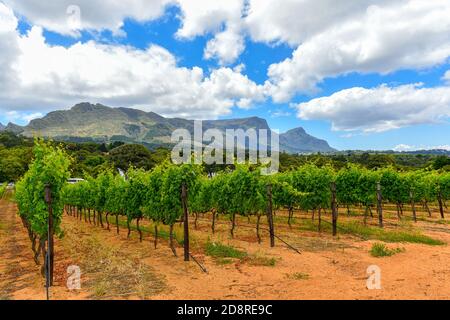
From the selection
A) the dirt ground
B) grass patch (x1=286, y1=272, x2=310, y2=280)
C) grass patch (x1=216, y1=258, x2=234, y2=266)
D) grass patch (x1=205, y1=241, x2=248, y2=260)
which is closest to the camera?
the dirt ground

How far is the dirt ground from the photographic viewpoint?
31.0ft

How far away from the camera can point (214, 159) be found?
8644cm

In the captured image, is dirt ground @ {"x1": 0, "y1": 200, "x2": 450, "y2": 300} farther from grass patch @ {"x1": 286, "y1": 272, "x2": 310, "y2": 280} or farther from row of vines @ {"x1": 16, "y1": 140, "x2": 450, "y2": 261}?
row of vines @ {"x1": 16, "y1": 140, "x2": 450, "y2": 261}

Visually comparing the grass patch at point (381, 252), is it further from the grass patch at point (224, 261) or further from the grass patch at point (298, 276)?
the grass patch at point (224, 261)

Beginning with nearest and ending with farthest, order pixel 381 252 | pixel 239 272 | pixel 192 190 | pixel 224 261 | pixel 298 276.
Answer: pixel 298 276 → pixel 239 272 → pixel 224 261 → pixel 381 252 → pixel 192 190

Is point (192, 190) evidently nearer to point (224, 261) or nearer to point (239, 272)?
point (224, 261)

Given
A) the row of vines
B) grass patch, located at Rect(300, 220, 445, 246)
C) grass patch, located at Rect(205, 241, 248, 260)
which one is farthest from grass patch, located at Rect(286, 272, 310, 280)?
grass patch, located at Rect(300, 220, 445, 246)

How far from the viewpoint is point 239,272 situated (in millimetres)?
11719

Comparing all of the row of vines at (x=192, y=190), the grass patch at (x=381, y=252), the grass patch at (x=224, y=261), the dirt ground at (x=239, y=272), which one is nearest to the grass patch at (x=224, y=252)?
the dirt ground at (x=239, y=272)

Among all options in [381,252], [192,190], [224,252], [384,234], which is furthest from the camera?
[384,234]

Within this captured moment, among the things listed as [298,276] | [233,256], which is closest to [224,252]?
[233,256]

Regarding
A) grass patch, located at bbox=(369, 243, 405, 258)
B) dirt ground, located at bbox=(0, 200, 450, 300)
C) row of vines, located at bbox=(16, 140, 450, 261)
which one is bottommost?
dirt ground, located at bbox=(0, 200, 450, 300)
